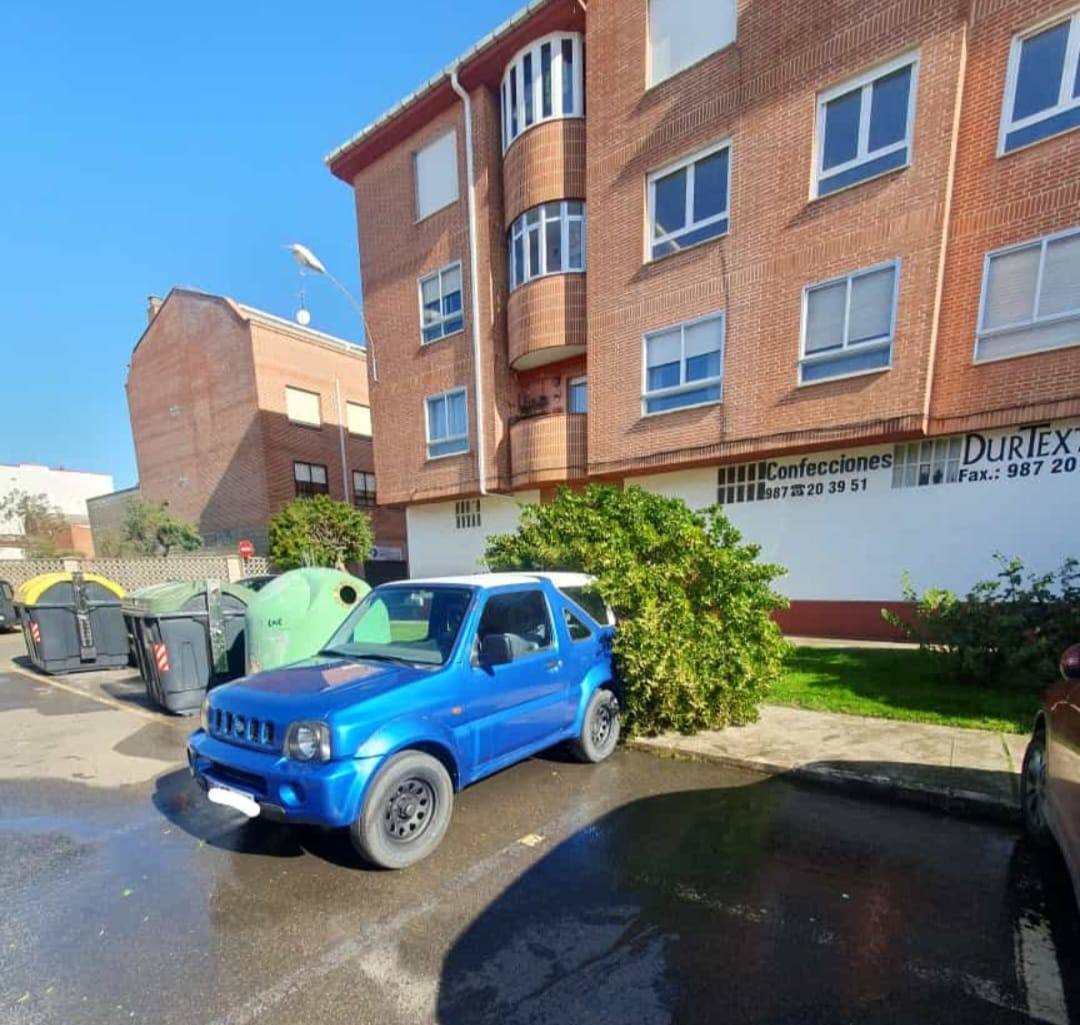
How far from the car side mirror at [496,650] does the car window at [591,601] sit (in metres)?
1.52

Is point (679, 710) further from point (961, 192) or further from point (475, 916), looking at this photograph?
point (961, 192)

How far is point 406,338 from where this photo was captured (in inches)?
635

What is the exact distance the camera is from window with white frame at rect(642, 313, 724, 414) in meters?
10.9

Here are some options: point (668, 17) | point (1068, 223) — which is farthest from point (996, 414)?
point (668, 17)

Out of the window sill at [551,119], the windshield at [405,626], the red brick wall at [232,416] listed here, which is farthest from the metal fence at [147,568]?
the windshield at [405,626]

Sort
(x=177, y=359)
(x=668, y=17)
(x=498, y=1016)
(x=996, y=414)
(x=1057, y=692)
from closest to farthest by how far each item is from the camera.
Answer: (x=498, y=1016)
(x=1057, y=692)
(x=996, y=414)
(x=668, y=17)
(x=177, y=359)

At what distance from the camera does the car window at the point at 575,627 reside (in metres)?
4.70

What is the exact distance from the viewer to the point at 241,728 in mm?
3314

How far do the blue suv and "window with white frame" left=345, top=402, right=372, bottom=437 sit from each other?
77.5 ft

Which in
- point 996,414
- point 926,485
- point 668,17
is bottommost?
point 926,485

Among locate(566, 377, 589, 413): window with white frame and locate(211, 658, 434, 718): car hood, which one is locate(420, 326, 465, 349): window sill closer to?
locate(566, 377, 589, 413): window with white frame

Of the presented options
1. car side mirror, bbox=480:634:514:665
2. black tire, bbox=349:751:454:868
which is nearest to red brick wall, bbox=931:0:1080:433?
car side mirror, bbox=480:634:514:665

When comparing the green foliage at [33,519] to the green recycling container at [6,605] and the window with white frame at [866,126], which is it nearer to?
the green recycling container at [6,605]

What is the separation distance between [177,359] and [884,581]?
30.4 metres
